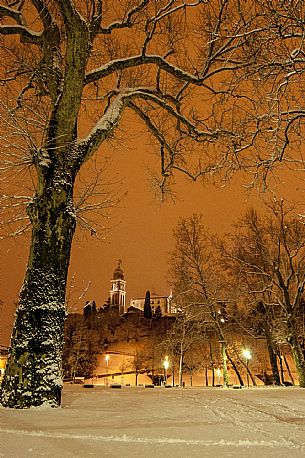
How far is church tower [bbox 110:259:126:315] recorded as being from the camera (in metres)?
147

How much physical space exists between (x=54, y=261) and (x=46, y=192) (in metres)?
1.15

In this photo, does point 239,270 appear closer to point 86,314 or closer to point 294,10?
point 294,10

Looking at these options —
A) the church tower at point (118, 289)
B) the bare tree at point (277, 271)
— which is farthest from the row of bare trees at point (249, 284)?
the church tower at point (118, 289)

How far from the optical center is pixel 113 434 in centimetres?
361

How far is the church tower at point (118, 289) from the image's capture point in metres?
147

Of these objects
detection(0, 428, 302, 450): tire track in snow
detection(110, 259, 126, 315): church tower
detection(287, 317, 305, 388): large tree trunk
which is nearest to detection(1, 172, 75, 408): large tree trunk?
detection(0, 428, 302, 450): tire track in snow

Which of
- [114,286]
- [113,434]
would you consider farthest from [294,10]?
[114,286]

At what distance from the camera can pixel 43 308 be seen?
627 centimetres

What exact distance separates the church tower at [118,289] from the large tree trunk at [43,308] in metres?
141

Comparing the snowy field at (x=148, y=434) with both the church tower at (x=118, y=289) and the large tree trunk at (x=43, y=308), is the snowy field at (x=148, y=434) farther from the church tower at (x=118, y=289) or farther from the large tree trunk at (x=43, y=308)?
the church tower at (x=118, y=289)

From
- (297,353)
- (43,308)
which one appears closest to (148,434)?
(43,308)

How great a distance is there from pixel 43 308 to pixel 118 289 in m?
144

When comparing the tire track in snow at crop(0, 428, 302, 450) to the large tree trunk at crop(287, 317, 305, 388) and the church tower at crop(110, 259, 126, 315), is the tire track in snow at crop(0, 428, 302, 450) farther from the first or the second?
the church tower at crop(110, 259, 126, 315)

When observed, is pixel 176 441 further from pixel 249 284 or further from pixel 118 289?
pixel 118 289
